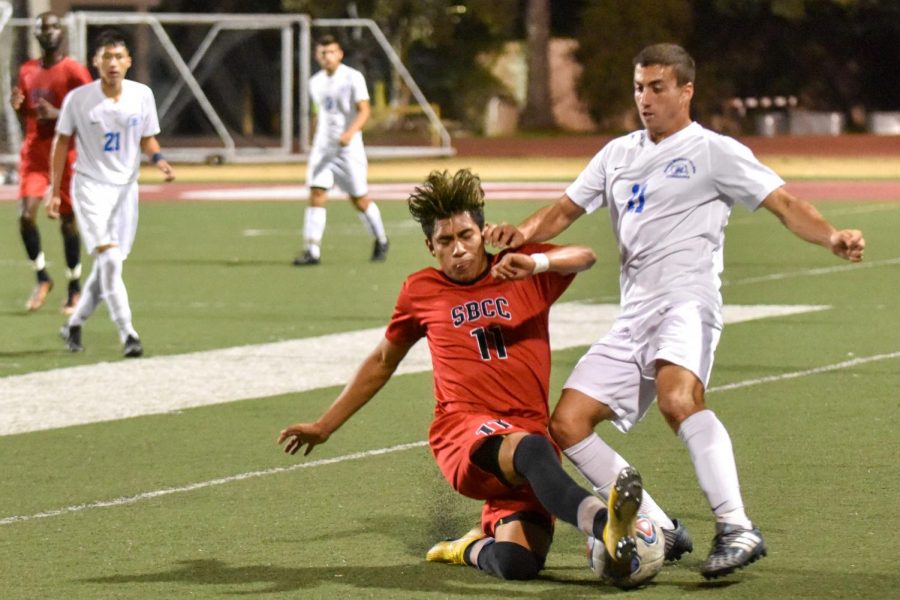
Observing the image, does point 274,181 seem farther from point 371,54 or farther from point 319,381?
point 319,381

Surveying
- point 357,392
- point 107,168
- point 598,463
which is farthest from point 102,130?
point 598,463

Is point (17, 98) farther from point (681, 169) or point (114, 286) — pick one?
point (681, 169)

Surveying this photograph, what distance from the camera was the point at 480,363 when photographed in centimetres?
655

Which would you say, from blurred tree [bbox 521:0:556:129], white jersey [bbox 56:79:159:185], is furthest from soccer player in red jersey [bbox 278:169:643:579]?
blurred tree [bbox 521:0:556:129]

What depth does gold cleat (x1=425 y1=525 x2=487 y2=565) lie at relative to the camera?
6.57m

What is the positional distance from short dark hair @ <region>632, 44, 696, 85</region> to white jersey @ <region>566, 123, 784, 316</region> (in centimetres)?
20

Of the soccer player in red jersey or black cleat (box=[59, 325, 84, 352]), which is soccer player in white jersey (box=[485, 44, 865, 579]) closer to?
the soccer player in red jersey

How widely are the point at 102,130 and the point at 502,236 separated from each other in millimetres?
6504

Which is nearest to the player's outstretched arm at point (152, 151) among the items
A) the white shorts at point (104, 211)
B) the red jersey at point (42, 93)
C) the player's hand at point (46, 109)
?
the white shorts at point (104, 211)

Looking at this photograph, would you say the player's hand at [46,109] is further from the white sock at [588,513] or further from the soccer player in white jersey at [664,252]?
the white sock at [588,513]

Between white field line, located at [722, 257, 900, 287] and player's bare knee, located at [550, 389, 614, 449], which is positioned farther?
white field line, located at [722, 257, 900, 287]

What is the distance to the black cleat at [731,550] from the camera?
6.12 metres

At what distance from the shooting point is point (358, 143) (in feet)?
62.8

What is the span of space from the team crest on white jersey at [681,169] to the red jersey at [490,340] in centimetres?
52
